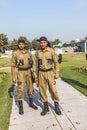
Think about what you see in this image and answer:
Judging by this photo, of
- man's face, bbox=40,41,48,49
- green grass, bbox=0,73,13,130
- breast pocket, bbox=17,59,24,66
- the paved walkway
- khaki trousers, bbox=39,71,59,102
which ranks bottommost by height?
green grass, bbox=0,73,13,130

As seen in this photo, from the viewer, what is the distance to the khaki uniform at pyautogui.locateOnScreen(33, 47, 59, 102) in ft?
27.0

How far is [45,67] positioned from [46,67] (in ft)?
0.08

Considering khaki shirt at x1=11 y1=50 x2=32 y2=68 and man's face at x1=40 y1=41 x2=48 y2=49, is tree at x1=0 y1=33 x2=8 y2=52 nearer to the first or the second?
khaki shirt at x1=11 y1=50 x2=32 y2=68

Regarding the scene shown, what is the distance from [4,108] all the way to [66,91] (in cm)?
308

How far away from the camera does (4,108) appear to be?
383 inches

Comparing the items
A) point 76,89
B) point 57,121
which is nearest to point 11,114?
point 57,121

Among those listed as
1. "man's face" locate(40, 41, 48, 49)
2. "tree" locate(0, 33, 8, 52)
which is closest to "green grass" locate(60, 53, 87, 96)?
"man's face" locate(40, 41, 48, 49)

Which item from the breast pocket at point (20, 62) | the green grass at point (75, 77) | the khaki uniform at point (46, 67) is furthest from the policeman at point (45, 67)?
the green grass at point (75, 77)

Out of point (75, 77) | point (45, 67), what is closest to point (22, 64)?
point (45, 67)

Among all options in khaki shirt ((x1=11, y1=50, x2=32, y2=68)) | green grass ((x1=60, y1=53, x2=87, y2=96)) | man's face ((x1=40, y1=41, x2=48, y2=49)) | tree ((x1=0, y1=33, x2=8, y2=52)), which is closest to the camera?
man's face ((x1=40, y1=41, x2=48, y2=49))

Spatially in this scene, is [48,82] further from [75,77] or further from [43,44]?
[75,77]

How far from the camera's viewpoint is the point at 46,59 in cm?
823

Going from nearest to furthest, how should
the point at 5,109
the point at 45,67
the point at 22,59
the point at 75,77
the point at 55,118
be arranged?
the point at 55,118
the point at 45,67
the point at 22,59
the point at 5,109
the point at 75,77

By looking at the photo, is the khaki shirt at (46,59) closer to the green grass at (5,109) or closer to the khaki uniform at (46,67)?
the khaki uniform at (46,67)
